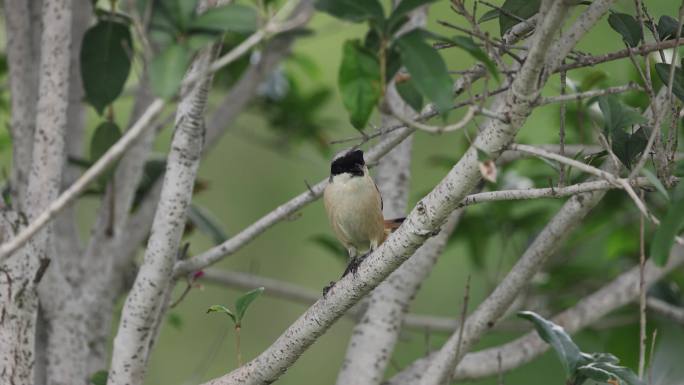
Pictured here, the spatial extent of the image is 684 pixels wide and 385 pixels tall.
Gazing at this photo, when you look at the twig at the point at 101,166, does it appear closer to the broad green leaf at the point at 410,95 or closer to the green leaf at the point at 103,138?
the broad green leaf at the point at 410,95

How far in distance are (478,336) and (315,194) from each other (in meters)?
0.49

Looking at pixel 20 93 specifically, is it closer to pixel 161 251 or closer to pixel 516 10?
pixel 161 251

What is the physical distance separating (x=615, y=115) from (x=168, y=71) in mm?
724

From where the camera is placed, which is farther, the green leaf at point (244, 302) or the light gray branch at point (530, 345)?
the light gray branch at point (530, 345)

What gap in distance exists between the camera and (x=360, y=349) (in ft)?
7.20

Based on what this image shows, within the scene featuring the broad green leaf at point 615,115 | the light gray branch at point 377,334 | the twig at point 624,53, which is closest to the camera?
the twig at point 624,53

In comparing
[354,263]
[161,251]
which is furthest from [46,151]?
[354,263]

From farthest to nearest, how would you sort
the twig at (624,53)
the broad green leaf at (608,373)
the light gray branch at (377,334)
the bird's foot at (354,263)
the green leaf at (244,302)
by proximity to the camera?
the light gray branch at (377,334) → the bird's foot at (354,263) → the green leaf at (244,302) → the broad green leaf at (608,373) → the twig at (624,53)

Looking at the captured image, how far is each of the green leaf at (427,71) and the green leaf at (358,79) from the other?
44 millimetres

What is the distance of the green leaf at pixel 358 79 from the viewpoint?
117 centimetres

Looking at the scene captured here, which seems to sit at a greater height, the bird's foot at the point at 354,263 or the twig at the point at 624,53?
the twig at the point at 624,53

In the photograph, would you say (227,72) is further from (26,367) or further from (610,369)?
(610,369)

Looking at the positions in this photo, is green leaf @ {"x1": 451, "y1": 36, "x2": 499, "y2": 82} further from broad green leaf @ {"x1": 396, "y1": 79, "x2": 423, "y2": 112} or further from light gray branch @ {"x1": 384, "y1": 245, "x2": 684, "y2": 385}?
light gray branch @ {"x1": 384, "y1": 245, "x2": 684, "y2": 385}

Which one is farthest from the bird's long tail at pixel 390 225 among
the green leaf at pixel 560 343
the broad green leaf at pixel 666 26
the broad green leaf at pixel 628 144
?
the broad green leaf at pixel 666 26
